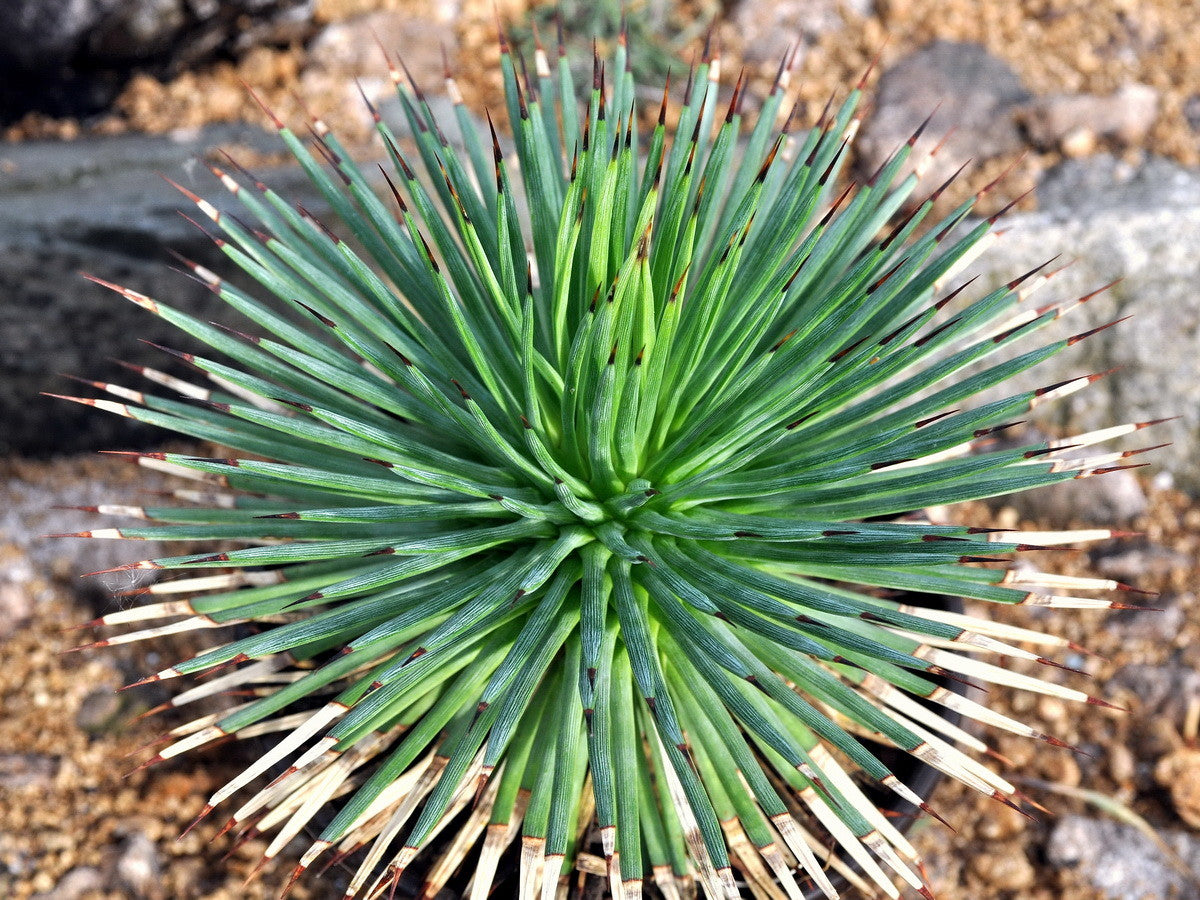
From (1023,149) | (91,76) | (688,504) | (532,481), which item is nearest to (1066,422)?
(1023,149)

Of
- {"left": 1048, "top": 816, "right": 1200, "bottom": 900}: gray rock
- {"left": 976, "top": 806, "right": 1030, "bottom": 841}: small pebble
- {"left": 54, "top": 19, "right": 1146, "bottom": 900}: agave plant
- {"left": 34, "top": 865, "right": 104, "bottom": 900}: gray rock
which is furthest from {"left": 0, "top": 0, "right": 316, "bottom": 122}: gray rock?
{"left": 1048, "top": 816, "right": 1200, "bottom": 900}: gray rock

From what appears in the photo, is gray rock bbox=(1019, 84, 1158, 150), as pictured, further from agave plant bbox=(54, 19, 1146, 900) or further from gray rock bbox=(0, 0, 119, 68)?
gray rock bbox=(0, 0, 119, 68)

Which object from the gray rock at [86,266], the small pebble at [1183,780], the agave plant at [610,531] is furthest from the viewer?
the gray rock at [86,266]

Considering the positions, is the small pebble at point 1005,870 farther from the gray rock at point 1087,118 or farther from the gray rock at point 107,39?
the gray rock at point 107,39

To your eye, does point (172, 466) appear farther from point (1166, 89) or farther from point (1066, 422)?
point (1166, 89)

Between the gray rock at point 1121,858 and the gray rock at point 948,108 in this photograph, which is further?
the gray rock at point 948,108

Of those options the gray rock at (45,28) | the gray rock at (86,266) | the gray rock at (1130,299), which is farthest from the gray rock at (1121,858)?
the gray rock at (45,28)

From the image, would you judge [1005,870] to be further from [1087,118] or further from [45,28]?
[45,28]
